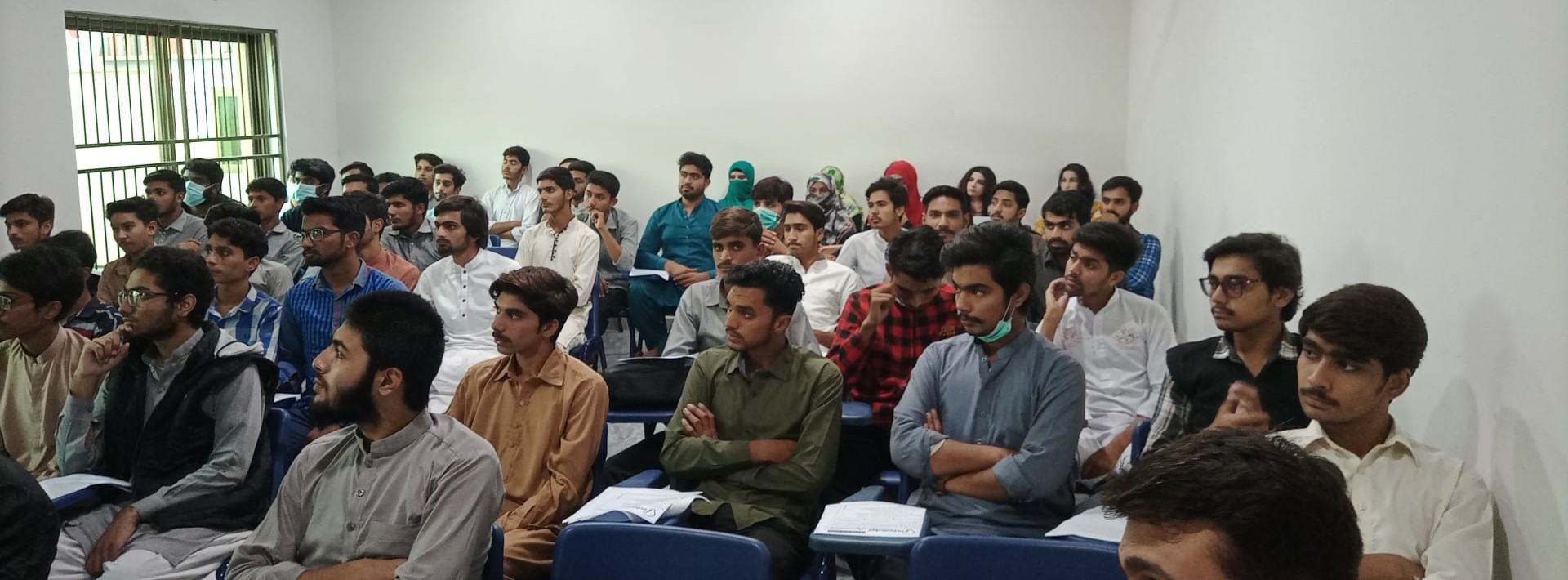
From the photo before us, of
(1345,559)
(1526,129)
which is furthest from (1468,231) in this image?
(1345,559)

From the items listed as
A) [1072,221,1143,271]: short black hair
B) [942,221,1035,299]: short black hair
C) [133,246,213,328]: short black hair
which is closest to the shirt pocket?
[133,246,213,328]: short black hair

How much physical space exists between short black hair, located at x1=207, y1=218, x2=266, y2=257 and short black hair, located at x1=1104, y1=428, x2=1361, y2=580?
12.3 feet

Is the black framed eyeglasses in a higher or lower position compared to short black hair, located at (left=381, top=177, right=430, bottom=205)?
lower

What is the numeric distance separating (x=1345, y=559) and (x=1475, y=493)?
118 centimetres

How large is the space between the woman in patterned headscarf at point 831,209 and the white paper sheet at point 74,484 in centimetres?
479

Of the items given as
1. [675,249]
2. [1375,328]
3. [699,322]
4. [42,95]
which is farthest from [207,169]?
[1375,328]

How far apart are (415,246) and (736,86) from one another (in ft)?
11.3

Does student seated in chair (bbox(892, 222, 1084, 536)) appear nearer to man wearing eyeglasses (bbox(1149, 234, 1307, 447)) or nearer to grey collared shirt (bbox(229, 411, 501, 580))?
man wearing eyeglasses (bbox(1149, 234, 1307, 447))

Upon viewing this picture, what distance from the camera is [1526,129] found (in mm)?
1825

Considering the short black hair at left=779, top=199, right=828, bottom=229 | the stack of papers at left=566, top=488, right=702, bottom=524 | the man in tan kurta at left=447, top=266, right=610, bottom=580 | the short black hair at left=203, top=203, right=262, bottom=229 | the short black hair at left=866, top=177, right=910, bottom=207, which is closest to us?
the stack of papers at left=566, top=488, right=702, bottom=524

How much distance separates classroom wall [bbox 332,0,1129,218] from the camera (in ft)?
26.8

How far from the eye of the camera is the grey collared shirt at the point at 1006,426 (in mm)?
2643

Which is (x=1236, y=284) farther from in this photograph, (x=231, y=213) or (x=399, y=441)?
(x=231, y=213)

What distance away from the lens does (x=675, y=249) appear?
6.97 m
